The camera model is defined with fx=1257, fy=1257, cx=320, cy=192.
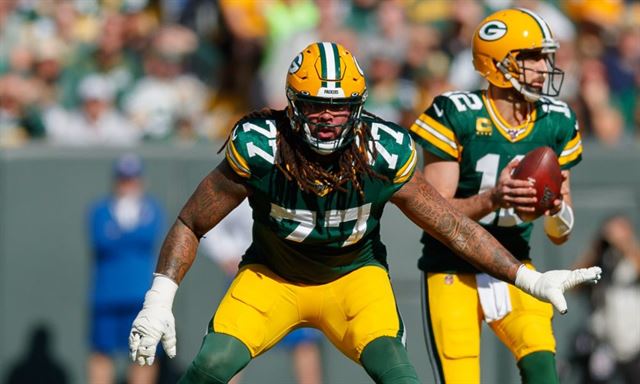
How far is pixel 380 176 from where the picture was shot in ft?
16.6

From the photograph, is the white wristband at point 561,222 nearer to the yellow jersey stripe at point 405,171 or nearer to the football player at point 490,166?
the football player at point 490,166

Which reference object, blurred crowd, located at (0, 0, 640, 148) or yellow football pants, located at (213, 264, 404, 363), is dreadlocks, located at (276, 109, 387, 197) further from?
blurred crowd, located at (0, 0, 640, 148)

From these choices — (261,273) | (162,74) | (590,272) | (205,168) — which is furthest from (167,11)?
(590,272)

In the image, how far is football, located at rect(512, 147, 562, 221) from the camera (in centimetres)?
528

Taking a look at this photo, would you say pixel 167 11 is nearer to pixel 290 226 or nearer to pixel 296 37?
pixel 296 37

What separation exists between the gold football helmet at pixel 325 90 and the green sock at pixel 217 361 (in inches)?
33.4

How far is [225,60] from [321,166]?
515 cm

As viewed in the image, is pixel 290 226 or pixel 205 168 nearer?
pixel 290 226

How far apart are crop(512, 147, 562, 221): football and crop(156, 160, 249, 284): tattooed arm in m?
1.20

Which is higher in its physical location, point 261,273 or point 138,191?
point 261,273

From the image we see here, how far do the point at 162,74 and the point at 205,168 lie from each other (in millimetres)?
1132

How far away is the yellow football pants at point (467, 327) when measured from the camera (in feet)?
18.2

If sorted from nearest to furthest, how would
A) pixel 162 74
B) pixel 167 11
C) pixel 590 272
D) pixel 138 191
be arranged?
pixel 590 272
pixel 138 191
pixel 162 74
pixel 167 11

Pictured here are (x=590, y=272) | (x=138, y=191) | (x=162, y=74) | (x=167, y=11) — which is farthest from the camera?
(x=167, y=11)
